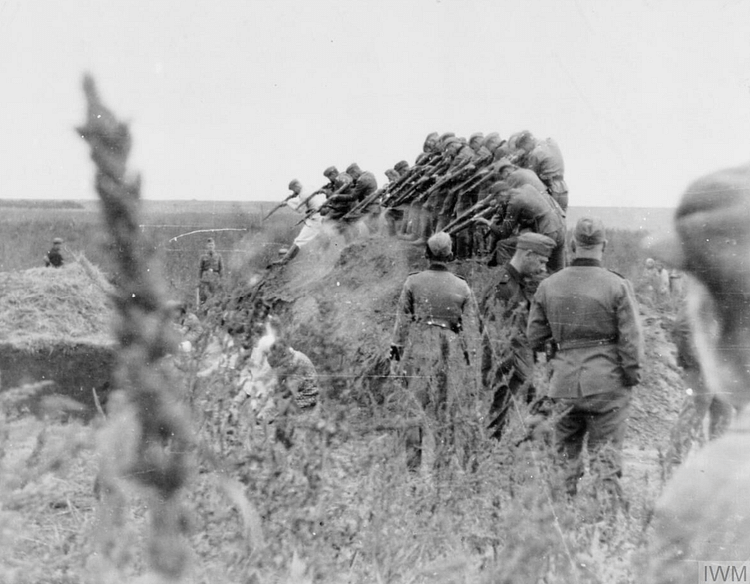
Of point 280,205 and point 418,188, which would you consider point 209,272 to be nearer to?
point 280,205

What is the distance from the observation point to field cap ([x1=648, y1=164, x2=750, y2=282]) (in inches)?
179

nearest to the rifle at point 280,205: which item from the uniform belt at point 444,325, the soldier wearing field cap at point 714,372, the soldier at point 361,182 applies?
the soldier at point 361,182

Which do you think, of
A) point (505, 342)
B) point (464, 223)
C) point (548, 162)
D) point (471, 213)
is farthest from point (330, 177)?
point (471, 213)

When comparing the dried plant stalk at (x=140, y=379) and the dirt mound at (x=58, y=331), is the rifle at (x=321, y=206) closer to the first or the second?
the dirt mound at (x=58, y=331)

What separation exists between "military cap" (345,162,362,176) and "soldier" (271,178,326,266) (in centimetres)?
24

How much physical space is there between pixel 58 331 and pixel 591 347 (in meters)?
2.46

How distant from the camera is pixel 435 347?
17.4 ft

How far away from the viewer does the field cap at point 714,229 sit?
455 centimetres

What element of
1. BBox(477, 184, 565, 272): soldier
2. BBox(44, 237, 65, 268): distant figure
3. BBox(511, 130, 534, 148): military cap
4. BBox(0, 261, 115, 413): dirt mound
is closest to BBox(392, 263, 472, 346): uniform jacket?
BBox(477, 184, 565, 272): soldier

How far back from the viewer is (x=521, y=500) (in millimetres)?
4289

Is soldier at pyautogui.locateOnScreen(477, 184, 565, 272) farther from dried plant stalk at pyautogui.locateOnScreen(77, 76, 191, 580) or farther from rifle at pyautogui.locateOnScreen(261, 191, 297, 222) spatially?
dried plant stalk at pyautogui.locateOnScreen(77, 76, 191, 580)

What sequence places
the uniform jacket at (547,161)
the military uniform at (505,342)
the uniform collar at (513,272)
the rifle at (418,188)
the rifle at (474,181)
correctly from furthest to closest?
the rifle at (418,188) < the rifle at (474,181) < the uniform collar at (513,272) < the uniform jacket at (547,161) < the military uniform at (505,342)

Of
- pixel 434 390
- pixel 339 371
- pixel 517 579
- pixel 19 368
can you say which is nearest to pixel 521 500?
pixel 517 579

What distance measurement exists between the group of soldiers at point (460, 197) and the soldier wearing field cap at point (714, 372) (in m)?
0.88
